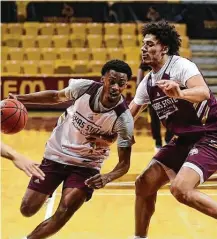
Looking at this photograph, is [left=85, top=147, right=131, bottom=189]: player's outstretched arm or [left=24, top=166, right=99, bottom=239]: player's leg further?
[left=24, top=166, right=99, bottom=239]: player's leg

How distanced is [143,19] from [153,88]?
1142 centimetres

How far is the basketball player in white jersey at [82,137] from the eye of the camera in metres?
4.67

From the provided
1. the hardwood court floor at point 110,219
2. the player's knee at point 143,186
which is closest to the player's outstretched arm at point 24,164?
the player's knee at point 143,186

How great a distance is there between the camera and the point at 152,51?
15.6 feet

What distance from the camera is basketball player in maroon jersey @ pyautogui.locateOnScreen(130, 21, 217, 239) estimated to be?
14.6ft

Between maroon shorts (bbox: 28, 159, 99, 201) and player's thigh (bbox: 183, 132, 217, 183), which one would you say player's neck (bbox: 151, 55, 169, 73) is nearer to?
player's thigh (bbox: 183, 132, 217, 183)

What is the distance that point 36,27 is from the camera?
15.6 meters

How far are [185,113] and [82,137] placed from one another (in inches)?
34.8

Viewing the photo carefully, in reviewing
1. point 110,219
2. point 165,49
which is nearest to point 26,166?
point 165,49

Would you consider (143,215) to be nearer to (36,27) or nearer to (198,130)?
(198,130)

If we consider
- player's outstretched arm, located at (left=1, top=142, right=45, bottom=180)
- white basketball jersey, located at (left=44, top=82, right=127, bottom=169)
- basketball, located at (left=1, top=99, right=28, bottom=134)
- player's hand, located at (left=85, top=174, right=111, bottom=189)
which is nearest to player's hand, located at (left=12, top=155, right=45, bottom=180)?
player's outstretched arm, located at (left=1, top=142, right=45, bottom=180)

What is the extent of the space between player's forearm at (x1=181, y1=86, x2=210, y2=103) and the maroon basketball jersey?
32cm

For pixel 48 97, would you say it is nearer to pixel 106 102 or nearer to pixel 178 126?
pixel 106 102

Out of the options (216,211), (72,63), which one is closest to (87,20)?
(72,63)
